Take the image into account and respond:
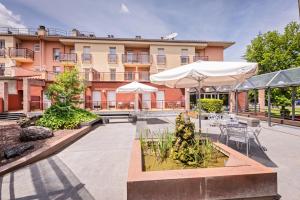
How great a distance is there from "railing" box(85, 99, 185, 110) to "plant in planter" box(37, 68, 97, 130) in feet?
29.4

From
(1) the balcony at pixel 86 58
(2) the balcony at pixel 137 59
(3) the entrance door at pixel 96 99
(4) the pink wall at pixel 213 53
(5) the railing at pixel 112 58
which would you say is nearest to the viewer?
(3) the entrance door at pixel 96 99

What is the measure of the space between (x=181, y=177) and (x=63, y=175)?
2869 millimetres

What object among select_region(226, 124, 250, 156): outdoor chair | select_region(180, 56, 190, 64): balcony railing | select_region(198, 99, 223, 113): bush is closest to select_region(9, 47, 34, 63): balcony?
select_region(180, 56, 190, 64): balcony railing

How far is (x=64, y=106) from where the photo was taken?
31.8 feet

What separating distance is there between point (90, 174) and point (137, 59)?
21.3 metres

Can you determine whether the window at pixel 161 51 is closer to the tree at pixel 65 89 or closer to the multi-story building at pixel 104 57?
the multi-story building at pixel 104 57

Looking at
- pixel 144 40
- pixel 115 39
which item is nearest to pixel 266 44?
pixel 144 40

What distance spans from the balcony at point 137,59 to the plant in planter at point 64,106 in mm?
13087

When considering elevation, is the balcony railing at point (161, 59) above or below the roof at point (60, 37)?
below

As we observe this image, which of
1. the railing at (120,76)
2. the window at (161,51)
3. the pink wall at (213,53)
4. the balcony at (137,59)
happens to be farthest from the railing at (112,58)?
the pink wall at (213,53)

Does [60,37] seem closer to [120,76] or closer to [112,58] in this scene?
[112,58]

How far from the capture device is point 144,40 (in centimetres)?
2347

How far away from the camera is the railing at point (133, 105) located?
2014 centimetres

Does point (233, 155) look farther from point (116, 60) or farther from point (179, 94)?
point (116, 60)
